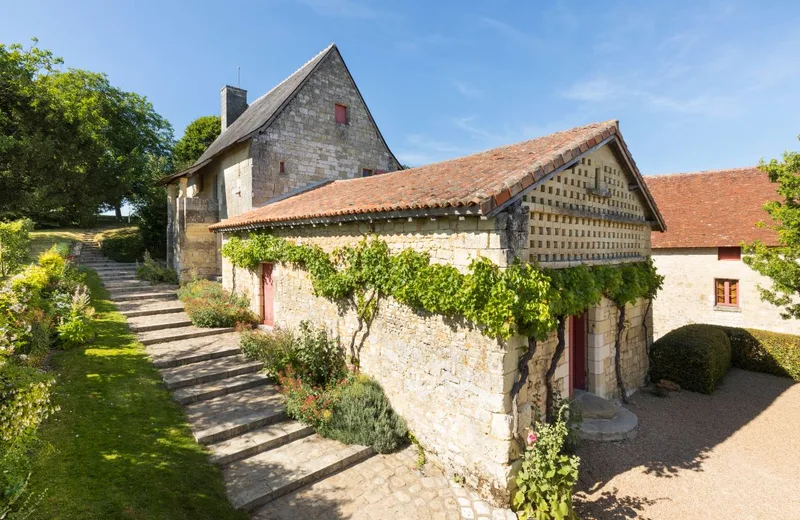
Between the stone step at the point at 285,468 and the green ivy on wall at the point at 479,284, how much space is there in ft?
8.33

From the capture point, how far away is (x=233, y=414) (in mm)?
7082

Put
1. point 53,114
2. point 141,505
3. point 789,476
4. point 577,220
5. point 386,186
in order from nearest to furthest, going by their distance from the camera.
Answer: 1. point 141,505
2. point 789,476
3. point 577,220
4. point 386,186
5. point 53,114

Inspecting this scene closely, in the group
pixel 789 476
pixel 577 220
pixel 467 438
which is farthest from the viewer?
pixel 577 220

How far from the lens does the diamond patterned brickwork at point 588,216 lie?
6496 mm

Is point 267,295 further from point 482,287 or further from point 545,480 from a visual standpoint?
point 545,480

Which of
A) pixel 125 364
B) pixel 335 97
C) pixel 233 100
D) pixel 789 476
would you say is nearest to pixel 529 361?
pixel 789 476

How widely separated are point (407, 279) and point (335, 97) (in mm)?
11831

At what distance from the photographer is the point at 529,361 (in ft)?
20.0

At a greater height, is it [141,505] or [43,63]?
[43,63]

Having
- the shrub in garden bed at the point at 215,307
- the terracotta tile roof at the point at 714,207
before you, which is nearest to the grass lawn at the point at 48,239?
the shrub in garden bed at the point at 215,307

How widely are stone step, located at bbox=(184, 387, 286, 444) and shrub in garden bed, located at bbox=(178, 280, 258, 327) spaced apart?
4.00m

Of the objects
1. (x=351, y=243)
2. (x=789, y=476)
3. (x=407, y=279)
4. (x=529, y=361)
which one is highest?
(x=351, y=243)

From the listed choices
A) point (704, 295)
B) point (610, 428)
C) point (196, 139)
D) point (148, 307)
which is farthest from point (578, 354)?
point (196, 139)

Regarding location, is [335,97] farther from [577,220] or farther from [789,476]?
[789,476]
